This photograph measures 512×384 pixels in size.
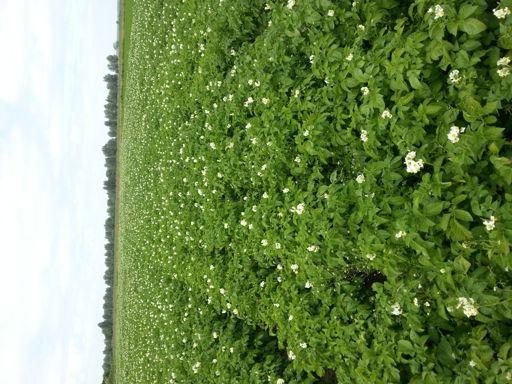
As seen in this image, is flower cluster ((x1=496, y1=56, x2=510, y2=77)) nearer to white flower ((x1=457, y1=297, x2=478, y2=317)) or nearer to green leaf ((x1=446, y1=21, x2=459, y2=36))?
green leaf ((x1=446, y1=21, x2=459, y2=36))

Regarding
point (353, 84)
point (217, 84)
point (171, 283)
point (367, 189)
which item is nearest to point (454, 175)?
point (367, 189)

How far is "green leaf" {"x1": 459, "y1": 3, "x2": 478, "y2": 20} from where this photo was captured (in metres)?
3.12

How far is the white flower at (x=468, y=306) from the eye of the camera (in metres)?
3.20

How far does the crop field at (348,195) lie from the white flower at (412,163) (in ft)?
0.15

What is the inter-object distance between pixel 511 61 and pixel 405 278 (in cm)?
199

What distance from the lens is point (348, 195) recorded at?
4445 millimetres

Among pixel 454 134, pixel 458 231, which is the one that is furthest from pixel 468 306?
pixel 454 134

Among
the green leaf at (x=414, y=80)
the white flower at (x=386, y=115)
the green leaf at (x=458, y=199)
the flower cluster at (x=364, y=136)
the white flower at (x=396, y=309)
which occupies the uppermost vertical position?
the green leaf at (x=414, y=80)

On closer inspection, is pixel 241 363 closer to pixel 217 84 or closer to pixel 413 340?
pixel 413 340

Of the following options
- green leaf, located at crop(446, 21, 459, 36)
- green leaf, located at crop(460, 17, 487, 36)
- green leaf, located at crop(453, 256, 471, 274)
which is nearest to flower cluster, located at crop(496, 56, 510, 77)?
green leaf, located at crop(460, 17, 487, 36)

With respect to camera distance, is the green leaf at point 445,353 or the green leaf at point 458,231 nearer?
the green leaf at point 458,231

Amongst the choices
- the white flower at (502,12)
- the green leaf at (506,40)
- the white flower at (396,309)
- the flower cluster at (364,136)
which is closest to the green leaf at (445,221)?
the white flower at (396,309)

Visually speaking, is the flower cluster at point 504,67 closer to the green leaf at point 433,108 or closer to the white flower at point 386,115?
the green leaf at point 433,108

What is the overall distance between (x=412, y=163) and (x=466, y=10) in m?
1.20
